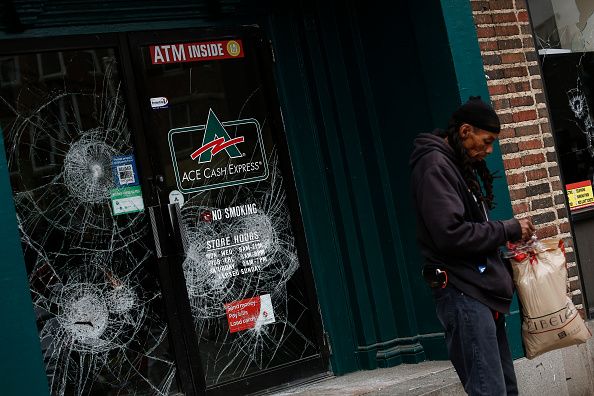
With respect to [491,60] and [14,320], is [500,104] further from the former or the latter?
[14,320]

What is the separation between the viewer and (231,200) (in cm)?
640

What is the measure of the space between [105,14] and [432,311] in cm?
296

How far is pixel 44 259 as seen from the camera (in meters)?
5.71

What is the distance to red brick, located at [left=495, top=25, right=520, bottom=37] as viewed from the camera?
6.86 meters

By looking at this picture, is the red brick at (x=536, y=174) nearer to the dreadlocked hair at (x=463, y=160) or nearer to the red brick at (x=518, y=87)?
the red brick at (x=518, y=87)

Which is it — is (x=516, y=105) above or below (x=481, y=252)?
above

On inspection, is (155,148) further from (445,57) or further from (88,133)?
(445,57)

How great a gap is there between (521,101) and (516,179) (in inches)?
23.0

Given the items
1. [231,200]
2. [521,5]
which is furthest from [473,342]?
[521,5]

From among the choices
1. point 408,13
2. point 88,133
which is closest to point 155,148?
point 88,133

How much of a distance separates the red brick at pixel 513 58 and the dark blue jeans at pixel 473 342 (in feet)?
9.23

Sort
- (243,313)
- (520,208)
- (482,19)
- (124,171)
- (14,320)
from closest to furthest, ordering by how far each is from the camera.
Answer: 1. (14,320)
2. (124,171)
3. (243,313)
4. (520,208)
5. (482,19)

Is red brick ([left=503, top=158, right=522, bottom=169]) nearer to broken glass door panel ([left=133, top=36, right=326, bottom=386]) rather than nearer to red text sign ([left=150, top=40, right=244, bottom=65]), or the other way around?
broken glass door panel ([left=133, top=36, right=326, bottom=386])

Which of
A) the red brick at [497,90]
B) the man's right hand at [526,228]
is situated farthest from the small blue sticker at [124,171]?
the man's right hand at [526,228]
